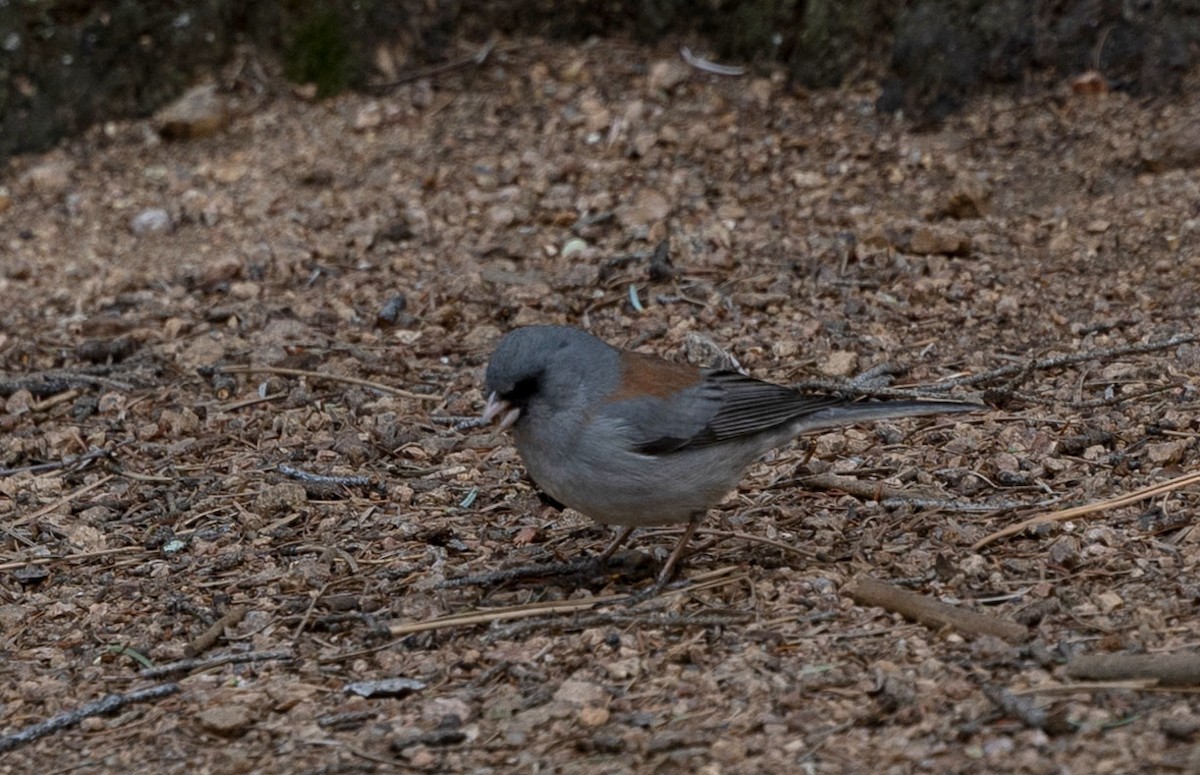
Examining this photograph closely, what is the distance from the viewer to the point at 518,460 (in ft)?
15.6

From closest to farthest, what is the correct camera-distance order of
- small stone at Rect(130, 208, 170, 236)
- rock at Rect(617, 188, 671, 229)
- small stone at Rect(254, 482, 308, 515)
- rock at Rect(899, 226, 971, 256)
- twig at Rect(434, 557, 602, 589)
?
twig at Rect(434, 557, 602, 589) < small stone at Rect(254, 482, 308, 515) < rock at Rect(899, 226, 971, 256) < rock at Rect(617, 188, 671, 229) < small stone at Rect(130, 208, 170, 236)

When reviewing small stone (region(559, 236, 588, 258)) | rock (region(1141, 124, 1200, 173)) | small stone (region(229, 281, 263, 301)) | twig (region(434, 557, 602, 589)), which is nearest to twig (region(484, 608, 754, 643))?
twig (region(434, 557, 602, 589))

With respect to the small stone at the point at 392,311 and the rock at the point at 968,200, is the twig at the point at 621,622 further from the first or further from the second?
the rock at the point at 968,200

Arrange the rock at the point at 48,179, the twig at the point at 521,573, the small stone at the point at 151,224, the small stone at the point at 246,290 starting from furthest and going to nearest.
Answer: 1. the rock at the point at 48,179
2. the small stone at the point at 151,224
3. the small stone at the point at 246,290
4. the twig at the point at 521,573

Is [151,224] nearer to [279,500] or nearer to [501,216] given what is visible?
[501,216]

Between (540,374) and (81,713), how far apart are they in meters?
1.39

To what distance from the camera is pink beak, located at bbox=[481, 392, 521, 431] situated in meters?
3.80

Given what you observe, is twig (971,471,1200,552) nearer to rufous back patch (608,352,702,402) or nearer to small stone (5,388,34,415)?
rufous back patch (608,352,702,402)

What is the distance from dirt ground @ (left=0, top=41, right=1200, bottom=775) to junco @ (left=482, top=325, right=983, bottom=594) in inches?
10.1

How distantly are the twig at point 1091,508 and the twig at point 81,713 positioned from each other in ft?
6.85

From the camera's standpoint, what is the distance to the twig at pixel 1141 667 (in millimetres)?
3021

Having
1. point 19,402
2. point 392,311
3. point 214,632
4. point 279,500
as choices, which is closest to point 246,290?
point 392,311

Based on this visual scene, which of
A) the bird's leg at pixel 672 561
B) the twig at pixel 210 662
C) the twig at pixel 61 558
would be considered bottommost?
the twig at pixel 61 558

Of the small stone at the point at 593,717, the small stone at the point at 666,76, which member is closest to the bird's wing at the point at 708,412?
the small stone at the point at 593,717
